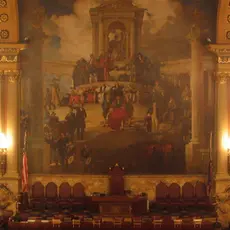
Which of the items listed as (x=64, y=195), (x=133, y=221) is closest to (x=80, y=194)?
(x=64, y=195)

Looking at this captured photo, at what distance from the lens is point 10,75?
2631 centimetres

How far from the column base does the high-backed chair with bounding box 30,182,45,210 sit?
6.17 meters

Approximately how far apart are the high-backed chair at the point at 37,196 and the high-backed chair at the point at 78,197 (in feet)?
4.24

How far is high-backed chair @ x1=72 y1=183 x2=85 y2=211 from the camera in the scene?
1032 inches

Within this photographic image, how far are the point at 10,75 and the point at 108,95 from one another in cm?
417

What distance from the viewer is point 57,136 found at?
2670 centimetres

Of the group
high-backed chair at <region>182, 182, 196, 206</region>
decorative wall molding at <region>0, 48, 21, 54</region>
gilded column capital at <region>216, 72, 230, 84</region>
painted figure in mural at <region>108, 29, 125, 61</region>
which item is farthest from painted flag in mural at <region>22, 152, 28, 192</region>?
gilded column capital at <region>216, 72, 230, 84</region>

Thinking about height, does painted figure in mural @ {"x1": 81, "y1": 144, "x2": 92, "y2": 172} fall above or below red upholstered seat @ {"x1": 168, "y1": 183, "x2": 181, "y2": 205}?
above

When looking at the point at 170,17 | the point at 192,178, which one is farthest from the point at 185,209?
the point at 170,17

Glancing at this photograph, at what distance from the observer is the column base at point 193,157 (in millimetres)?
26438

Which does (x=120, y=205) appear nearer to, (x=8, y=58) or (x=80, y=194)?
(x=80, y=194)

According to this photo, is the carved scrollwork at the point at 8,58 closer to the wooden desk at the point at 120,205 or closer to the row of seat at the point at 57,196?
the row of seat at the point at 57,196

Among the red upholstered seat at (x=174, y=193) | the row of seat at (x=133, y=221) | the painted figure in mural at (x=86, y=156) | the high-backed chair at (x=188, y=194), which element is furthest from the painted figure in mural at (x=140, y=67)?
the row of seat at (x=133, y=221)

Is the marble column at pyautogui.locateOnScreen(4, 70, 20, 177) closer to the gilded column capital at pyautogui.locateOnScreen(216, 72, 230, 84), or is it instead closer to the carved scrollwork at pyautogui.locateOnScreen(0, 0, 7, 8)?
the carved scrollwork at pyautogui.locateOnScreen(0, 0, 7, 8)
